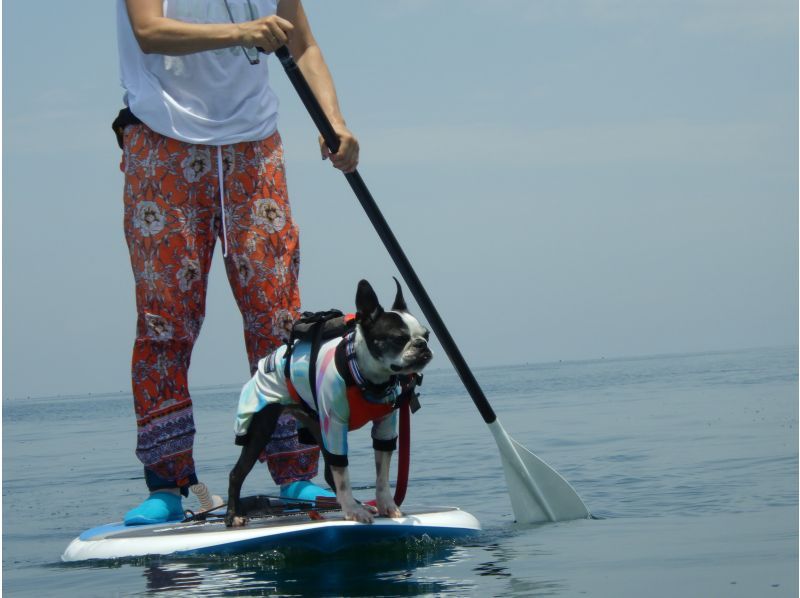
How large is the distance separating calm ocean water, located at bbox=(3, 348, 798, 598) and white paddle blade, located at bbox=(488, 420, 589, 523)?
0.14 metres

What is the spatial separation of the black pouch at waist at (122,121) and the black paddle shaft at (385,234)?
0.76m

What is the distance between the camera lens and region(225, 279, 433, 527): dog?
4.55 metres

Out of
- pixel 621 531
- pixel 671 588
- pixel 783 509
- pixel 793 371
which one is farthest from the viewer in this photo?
pixel 793 371

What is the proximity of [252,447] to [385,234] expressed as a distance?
114 cm

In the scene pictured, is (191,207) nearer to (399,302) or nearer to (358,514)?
(399,302)

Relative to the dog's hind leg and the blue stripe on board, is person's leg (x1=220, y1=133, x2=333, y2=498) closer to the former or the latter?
the dog's hind leg

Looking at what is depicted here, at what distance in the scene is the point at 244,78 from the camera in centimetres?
541

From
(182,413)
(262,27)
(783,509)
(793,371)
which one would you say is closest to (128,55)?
(262,27)

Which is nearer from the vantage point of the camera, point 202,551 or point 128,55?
point 202,551

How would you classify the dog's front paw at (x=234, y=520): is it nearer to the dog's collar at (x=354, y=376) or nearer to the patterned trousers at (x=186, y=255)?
the patterned trousers at (x=186, y=255)

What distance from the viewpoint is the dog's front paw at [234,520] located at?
4.95 m

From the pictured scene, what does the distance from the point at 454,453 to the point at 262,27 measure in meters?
5.38

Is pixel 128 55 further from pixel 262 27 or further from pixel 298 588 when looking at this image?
pixel 298 588

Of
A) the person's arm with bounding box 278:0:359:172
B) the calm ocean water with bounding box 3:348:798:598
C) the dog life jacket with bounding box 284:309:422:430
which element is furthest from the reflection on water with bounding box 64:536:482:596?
the person's arm with bounding box 278:0:359:172
